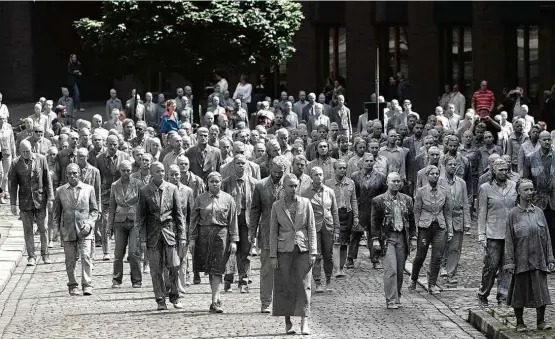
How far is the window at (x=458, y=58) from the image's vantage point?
168ft

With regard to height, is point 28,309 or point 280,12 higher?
point 280,12

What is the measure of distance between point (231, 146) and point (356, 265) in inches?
137

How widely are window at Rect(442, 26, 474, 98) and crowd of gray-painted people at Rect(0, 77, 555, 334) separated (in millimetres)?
20298

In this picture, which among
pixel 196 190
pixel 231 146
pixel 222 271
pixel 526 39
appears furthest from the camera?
pixel 526 39

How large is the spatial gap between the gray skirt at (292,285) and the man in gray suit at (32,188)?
346 inches

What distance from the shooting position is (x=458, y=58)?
51.6 m

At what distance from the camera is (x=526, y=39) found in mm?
49531

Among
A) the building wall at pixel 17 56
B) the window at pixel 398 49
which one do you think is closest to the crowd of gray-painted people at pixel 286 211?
the window at pixel 398 49

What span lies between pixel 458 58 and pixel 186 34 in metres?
10.5

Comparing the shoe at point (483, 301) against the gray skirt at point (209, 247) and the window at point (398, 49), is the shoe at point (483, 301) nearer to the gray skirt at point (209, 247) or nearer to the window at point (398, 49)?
the gray skirt at point (209, 247)

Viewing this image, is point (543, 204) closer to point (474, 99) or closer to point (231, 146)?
point (231, 146)

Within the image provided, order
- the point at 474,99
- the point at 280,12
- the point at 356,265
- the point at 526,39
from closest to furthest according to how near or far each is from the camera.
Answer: the point at 356,265, the point at 474,99, the point at 280,12, the point at 526,39

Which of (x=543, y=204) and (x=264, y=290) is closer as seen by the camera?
(x=264, y=290)

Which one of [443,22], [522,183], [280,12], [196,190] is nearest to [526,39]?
[443,22]
